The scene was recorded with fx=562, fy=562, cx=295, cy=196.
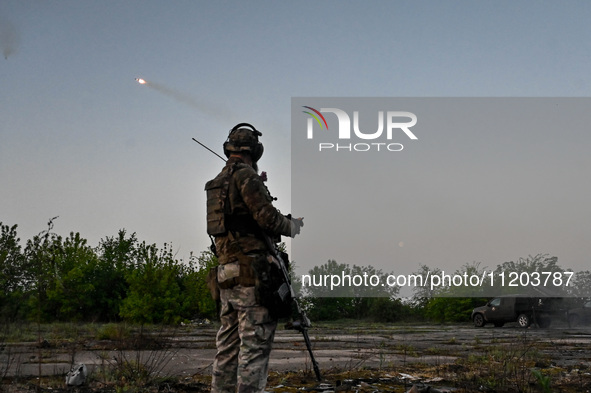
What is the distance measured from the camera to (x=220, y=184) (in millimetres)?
4148

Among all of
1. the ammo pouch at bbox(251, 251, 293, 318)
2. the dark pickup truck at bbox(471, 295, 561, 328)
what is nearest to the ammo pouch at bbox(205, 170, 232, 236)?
the ammo pouch at bbox(251, 251, 293, 318)

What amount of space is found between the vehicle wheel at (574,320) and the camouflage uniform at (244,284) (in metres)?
19.7

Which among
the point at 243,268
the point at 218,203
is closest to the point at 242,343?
the point at 243,268

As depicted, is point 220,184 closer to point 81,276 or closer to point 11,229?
point 11,229

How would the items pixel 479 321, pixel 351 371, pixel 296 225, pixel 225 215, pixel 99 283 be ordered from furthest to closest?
1. pixel 99 283
2. pixel 479 321
3. pixel 351 371
4. pixel 296 225
5. pixel 225 215

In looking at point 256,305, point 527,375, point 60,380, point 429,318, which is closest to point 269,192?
point 256,305

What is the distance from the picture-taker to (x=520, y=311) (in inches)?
837

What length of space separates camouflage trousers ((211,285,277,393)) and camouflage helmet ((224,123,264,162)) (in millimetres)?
1067

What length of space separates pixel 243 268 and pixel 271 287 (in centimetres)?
24

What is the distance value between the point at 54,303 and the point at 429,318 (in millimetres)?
20792

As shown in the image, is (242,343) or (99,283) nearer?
(242,343)

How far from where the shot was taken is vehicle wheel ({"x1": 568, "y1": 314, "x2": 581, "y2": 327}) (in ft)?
67.8

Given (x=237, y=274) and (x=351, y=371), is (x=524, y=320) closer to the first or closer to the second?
(x=351, y=371)

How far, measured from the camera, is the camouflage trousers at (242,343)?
3.87 metres
